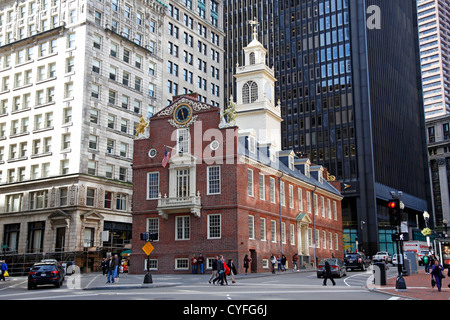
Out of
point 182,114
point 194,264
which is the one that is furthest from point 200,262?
point 182,114

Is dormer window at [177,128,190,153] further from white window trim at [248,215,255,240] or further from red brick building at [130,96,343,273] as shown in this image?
white window trim at [248,215,255,240]

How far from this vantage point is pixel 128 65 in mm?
67812

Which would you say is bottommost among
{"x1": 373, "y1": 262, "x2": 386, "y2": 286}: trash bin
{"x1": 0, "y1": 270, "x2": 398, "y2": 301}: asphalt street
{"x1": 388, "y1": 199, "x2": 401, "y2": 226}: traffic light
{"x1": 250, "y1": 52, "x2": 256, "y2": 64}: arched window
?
{"x1": 0, "y1": 270, "x2": 398, "y2": 301}: asphalt street

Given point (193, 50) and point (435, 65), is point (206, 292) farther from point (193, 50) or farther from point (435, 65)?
point (435, 65)

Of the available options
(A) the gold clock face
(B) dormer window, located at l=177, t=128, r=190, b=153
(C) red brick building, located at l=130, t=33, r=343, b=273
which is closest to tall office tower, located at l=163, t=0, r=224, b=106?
(A) the gold clock face

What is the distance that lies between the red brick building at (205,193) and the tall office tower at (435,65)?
157614mm

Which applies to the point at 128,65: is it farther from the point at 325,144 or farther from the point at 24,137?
the point at 325,144

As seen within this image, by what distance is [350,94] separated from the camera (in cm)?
10494

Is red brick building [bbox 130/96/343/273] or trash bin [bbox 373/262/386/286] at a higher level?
red brick building [bbox 130/96/343/273]

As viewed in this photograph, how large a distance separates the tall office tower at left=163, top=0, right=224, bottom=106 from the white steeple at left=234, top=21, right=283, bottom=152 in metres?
17.6

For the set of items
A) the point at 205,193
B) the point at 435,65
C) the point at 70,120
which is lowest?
the point at 205,193

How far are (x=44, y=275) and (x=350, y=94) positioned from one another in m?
86.4

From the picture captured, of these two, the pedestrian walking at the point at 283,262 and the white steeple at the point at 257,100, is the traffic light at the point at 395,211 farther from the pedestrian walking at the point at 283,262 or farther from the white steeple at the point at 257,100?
the white steeple at the point at 257,100

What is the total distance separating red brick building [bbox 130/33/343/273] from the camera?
43.5m
